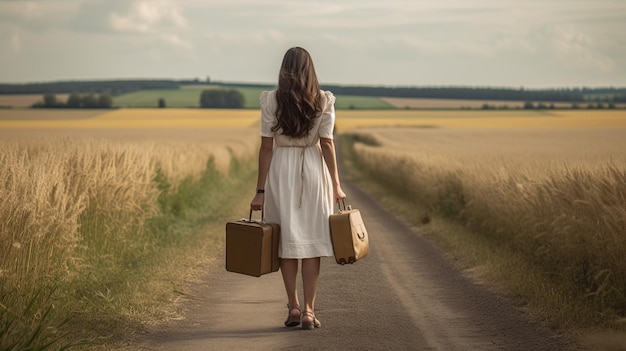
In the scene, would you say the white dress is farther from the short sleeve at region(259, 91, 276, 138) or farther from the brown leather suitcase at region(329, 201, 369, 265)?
the brown leather suitcase at region(329, 201, 369, 265)

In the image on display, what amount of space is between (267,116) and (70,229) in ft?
8.17

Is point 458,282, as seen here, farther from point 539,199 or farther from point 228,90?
point 228,90

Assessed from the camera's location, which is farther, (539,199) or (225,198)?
(225,198)

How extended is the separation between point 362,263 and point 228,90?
318ft

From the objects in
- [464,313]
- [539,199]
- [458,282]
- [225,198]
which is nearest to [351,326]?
[464,313]

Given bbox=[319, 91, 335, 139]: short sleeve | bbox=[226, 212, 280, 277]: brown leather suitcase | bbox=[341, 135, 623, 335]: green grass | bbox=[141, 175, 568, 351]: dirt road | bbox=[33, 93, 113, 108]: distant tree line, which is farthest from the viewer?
bbox=[33, 93, 113, 108]: distant tree line

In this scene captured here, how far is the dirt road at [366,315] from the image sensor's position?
7.07 metres

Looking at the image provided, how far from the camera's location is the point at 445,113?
10862cm

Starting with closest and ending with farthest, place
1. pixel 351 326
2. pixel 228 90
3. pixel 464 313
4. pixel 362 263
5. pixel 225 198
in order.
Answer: pixel 351 326
pixel 464 313
pixel 362 263
pixel 225 198
pixel 228 90

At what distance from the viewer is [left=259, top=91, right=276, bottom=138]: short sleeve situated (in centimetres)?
746

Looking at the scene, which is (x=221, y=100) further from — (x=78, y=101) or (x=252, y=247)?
(x=252, y=247)

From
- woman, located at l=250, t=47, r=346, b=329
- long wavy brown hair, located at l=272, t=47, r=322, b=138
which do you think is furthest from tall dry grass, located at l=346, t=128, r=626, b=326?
long wavy brown hair, located at l=272, t=47, r=322, b=138

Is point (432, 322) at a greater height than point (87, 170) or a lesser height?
lesser

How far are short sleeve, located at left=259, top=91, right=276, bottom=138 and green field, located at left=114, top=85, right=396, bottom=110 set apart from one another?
88379mm
